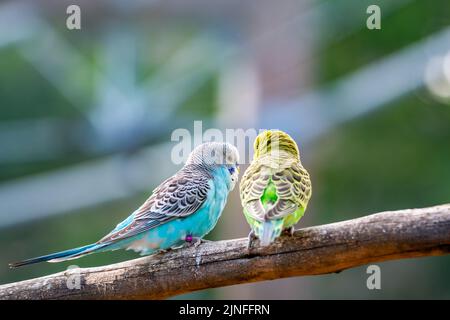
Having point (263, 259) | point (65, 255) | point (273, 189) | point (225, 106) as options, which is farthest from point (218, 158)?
point (225, 106)

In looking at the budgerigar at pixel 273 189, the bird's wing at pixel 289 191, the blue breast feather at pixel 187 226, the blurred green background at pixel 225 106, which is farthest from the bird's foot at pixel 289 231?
the blurred green background at pixel 225 106

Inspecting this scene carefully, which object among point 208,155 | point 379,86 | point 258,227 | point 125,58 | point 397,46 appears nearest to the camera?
point 258,227

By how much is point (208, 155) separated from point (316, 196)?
212 inches

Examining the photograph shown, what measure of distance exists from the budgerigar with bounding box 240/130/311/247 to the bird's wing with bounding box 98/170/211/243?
47 cm

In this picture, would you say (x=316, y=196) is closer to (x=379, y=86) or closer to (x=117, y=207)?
(x=379, y=86)

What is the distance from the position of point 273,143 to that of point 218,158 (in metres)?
0.34

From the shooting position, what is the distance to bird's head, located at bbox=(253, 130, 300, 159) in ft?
12.5

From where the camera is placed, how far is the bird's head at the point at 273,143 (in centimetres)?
381

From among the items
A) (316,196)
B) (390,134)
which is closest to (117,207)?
(316,196)

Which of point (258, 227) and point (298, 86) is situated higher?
point (298, 86)

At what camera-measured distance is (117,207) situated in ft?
38.2

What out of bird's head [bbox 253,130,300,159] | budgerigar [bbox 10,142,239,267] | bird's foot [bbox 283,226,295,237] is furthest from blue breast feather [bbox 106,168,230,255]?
bird's foot [bbox 283,226,295,237]

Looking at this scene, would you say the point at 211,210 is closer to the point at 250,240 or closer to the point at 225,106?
the point at 250,240
